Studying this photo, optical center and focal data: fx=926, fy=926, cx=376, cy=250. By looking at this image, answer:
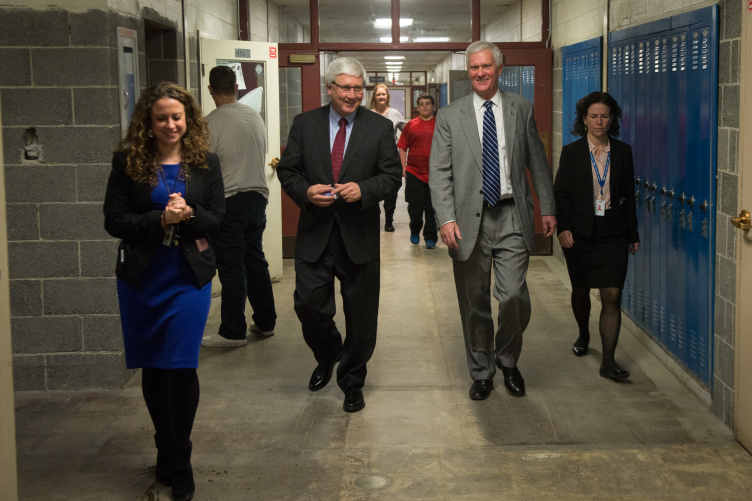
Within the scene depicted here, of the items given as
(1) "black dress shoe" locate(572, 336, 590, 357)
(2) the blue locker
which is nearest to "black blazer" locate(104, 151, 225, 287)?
(2) the blue locker

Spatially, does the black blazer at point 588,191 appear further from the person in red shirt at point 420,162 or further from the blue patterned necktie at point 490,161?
the person in red shirt at point 420,162

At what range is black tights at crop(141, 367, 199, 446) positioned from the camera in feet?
10.7

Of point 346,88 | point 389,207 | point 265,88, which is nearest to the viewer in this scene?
point 346,88

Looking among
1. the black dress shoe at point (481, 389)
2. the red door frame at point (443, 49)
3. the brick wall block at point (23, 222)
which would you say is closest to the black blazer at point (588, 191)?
the black dress shoe at point (481, 389)

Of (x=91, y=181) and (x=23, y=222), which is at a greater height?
(x=91, y=181)

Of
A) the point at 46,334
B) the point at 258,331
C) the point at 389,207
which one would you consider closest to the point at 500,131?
the point at 258,331

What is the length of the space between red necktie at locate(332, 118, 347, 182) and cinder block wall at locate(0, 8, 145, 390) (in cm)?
115

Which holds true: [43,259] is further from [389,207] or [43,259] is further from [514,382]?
[389,207]

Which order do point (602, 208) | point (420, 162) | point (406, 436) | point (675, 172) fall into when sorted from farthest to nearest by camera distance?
point (420, 162) < point (675, 172) < point (602, 208) < point (406, 436)

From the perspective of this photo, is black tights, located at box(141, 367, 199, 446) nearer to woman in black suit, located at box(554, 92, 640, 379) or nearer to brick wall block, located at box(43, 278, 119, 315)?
brick wall block, located at box(43, 278, 119, 315)

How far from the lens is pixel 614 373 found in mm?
4641

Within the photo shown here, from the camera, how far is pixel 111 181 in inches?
128

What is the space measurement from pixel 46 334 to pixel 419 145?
4.72 m

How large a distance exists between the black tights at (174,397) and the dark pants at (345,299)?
97cm
